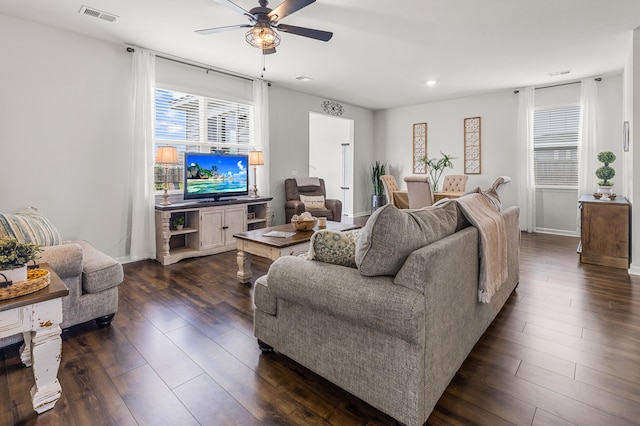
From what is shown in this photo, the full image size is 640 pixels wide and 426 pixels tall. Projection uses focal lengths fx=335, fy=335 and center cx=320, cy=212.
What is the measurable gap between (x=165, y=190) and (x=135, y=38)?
5.85ft

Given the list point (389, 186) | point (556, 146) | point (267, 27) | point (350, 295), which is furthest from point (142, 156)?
point (556, 146)

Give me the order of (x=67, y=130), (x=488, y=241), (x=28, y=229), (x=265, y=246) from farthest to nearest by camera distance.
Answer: (x=67, y=130) < (x=265, y=246) < (x=28, y=229) < (x=488, y=241)

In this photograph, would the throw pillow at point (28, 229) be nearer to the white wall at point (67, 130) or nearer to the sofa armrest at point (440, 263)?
the white wall at point (67, 130)

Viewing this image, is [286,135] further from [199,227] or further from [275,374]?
[275,374]

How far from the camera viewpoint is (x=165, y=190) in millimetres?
Answer: 4285

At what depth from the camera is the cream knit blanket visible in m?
1.95

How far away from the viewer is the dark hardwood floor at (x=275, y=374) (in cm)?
153

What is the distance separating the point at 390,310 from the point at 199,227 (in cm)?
359

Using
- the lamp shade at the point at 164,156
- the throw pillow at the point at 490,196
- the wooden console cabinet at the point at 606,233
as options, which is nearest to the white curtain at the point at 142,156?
the lamp shade at the point at 164,156

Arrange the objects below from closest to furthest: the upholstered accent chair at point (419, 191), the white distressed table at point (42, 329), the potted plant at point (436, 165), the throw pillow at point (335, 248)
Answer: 1. the white distressed table at point (42, 329)
2. the throw pillow at point (335, 248)
3. the upholstered accent chair at point (419, 191)
4. the potted plant at point (436, 165)

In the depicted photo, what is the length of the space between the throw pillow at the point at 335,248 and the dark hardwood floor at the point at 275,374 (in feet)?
2.15

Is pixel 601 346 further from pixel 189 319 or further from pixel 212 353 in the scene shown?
pixel 189 319

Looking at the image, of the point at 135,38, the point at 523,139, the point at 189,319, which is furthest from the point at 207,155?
the point at 523,139

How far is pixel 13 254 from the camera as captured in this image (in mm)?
1510
